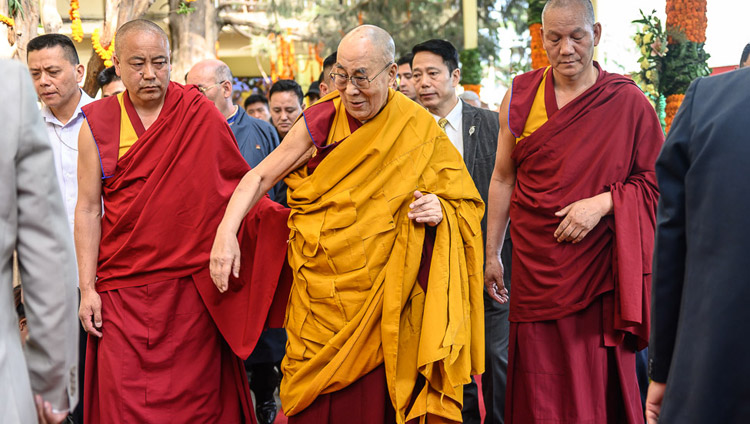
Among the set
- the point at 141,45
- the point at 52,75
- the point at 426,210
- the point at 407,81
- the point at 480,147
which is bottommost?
the point at 426,210

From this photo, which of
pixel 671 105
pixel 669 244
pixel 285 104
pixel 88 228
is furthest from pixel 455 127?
pixel 669 244

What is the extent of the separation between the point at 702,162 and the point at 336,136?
1.72 m

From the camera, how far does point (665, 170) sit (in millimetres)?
1911

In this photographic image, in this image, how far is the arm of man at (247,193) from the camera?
3049 mm

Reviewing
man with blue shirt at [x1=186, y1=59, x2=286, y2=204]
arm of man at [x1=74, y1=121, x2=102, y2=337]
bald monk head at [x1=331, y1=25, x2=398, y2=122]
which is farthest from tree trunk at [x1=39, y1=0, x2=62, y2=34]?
bald monk head at [x1=331, y1=25, x2=398, y2=122]

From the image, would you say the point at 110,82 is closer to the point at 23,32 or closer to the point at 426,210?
the point at 23,32

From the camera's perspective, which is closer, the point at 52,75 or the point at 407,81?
the point at 52,75

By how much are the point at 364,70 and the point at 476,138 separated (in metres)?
1.40

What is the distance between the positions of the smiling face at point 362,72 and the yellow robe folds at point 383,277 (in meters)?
0.08

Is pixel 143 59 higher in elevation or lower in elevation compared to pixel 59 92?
higher

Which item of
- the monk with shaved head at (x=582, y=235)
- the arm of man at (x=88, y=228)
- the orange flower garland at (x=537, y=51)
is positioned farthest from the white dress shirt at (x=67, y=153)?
the orange flower garland at (x=537, y=51)

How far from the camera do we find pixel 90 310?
11.0 ft

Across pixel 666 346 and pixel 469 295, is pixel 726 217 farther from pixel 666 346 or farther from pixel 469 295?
pixel 469 295

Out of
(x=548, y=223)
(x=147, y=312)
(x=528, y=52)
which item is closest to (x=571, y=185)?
(x=548, y=223)
